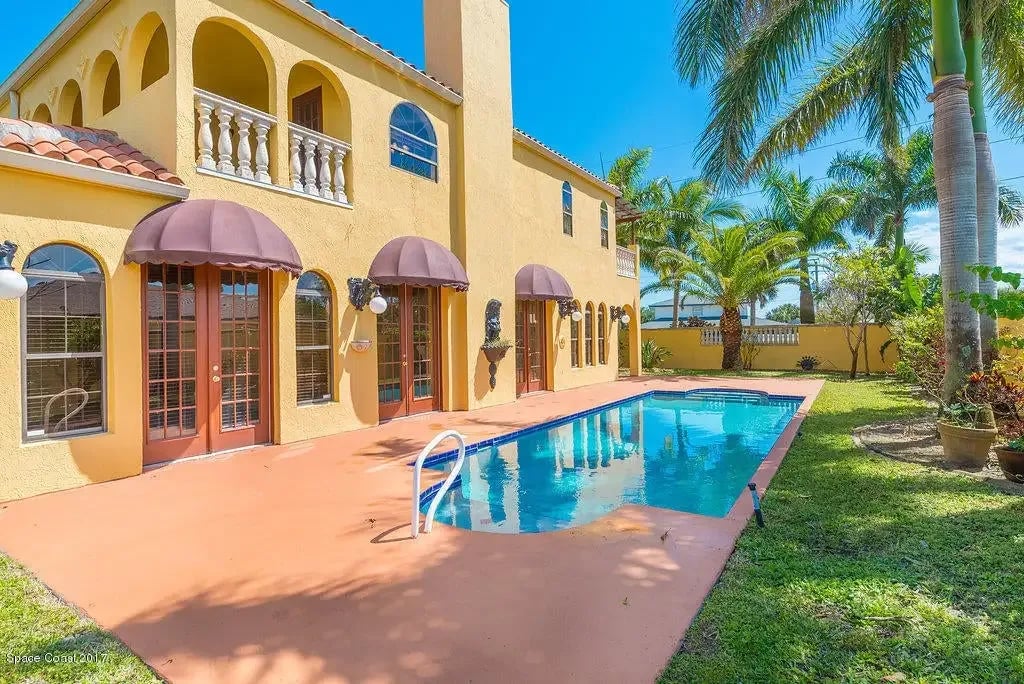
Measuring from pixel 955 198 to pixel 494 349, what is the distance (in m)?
12.5

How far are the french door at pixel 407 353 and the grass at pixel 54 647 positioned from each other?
31.7 feet

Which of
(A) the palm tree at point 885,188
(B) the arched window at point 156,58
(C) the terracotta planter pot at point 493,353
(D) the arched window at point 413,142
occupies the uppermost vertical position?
(A) the palm tree at point 885,188

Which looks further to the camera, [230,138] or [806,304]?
[806,304]

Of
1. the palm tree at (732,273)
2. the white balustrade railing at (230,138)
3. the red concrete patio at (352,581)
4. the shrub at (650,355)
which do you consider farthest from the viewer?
the shrub at (650,355)

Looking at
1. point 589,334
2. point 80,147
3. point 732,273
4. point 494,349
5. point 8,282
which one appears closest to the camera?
point 8,282

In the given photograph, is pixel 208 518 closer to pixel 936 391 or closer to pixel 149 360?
pixel 149 360

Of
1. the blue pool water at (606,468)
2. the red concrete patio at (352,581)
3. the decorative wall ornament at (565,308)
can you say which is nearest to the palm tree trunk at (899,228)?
the blue pool water at (606,468)

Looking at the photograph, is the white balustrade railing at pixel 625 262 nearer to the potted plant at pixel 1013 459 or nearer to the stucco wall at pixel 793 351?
the stucco wall at pixel 793 351

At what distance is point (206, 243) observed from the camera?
30.3 feet

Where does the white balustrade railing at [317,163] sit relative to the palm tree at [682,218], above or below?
below

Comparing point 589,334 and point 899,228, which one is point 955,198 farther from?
point 899,228

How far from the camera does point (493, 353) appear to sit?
17.7m

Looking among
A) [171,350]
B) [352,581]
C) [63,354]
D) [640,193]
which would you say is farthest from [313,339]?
[640,193]

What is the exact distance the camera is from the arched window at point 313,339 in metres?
12.3
